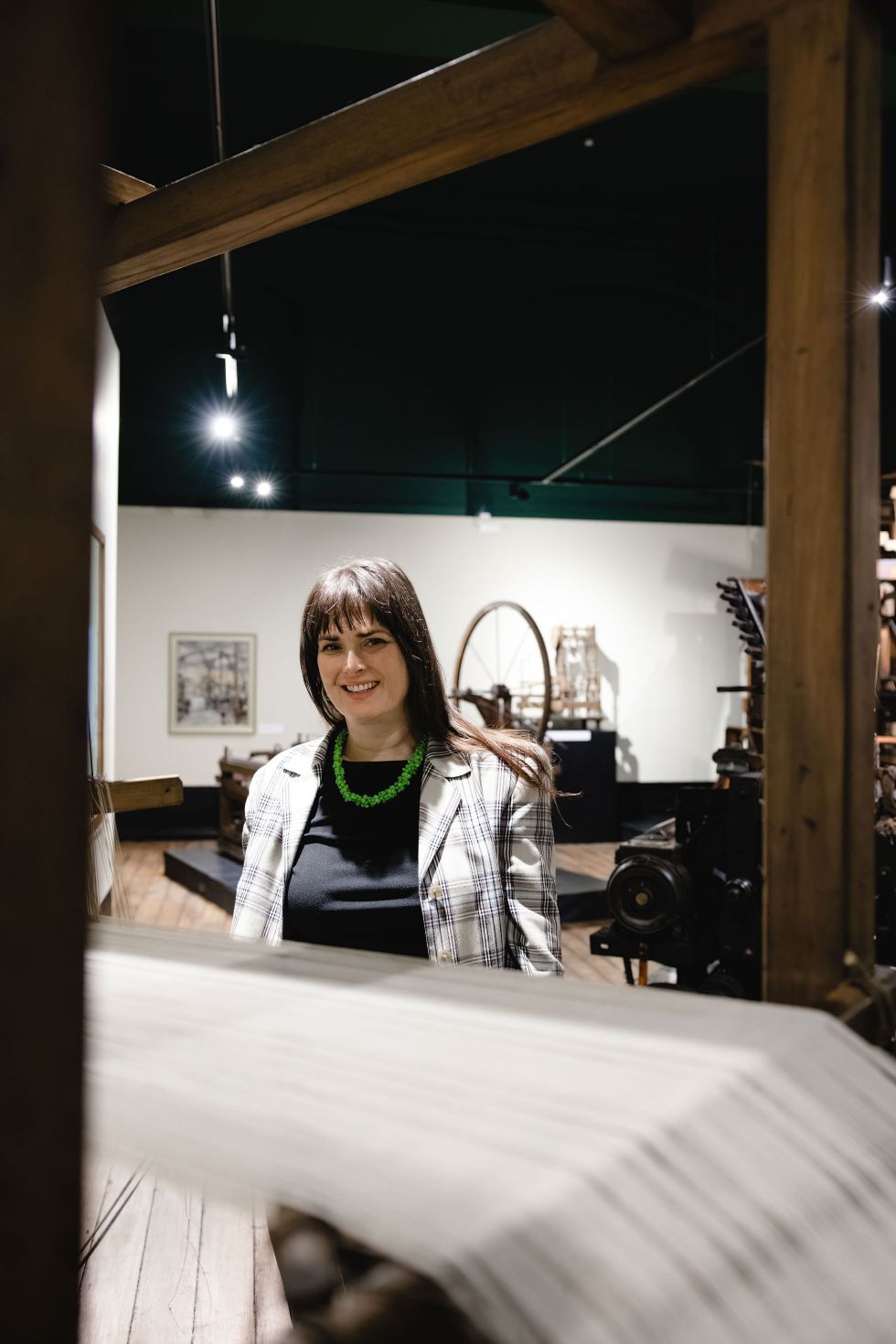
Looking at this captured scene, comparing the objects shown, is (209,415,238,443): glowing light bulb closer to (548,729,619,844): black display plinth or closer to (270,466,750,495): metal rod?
(270,466,750,495): metal rod

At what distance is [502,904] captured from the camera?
1.66m

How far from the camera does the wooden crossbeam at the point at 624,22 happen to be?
80cm

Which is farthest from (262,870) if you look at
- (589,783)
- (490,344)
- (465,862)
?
(490,344)

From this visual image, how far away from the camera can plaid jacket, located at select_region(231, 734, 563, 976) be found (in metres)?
1.60

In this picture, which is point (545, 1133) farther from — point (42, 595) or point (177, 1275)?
point (177, 1275)

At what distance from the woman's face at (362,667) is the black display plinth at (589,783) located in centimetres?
718

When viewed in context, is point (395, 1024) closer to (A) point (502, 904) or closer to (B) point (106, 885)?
(A) point (502, 904)

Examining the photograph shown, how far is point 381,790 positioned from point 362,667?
22 centimetres

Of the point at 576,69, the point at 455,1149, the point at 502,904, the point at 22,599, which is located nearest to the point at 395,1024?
the point at 455,1149

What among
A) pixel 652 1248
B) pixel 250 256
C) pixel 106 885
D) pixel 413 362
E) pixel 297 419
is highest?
pixel 250 256

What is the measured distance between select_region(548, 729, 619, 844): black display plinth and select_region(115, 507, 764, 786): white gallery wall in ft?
1.94

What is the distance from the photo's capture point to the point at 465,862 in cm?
162

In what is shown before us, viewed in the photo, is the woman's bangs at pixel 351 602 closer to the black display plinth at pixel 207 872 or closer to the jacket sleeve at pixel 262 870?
the jacket sleeve at pixel 262 870

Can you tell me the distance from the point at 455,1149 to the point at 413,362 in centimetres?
935
